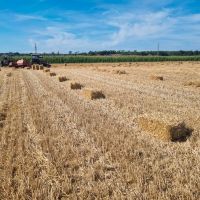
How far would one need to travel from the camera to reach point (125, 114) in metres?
12.7

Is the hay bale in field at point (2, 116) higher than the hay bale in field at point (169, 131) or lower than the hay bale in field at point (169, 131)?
lower

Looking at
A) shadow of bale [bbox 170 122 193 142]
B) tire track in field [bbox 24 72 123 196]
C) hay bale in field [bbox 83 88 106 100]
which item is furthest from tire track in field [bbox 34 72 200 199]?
hay bale in field [bbox 83 88 106 100]

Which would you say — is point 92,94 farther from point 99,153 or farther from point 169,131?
point 99,153

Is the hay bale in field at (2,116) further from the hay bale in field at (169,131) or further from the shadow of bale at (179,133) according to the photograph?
the shadow of bale at (179,133)

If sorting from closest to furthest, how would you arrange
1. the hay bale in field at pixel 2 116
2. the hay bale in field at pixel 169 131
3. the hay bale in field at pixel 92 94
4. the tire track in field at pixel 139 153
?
the tire track in field at pixel 139 153, the hay bale in field at pixel 169 131, the hay bale in field at pixel 2 116, the hay bale in field at pixel 92 94

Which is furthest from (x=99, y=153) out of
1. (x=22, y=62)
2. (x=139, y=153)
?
(x=22, y=62)

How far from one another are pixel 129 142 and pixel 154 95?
9503mm

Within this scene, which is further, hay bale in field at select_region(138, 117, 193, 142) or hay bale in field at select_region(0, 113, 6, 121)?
hay bale in field at select_region(0, 113, 6, 121)

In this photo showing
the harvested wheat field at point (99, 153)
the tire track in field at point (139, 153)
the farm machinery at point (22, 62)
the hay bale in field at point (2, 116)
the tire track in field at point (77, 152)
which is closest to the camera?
the harvested wheat field at point (99, 153)

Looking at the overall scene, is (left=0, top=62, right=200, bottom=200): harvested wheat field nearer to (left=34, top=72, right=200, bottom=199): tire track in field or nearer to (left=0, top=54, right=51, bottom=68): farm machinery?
(left=34, top=72, right=200, bottom=199): tire track in field

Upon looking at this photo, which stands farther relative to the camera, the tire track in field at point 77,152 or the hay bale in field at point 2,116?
the hay bale in field at point 2,116

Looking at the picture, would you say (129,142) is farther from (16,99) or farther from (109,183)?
(16,99)

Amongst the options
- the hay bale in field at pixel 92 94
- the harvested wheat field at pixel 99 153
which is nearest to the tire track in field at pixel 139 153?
the harvested wheat field at pixel 99 153

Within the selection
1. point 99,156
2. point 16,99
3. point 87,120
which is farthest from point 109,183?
point 16,99
